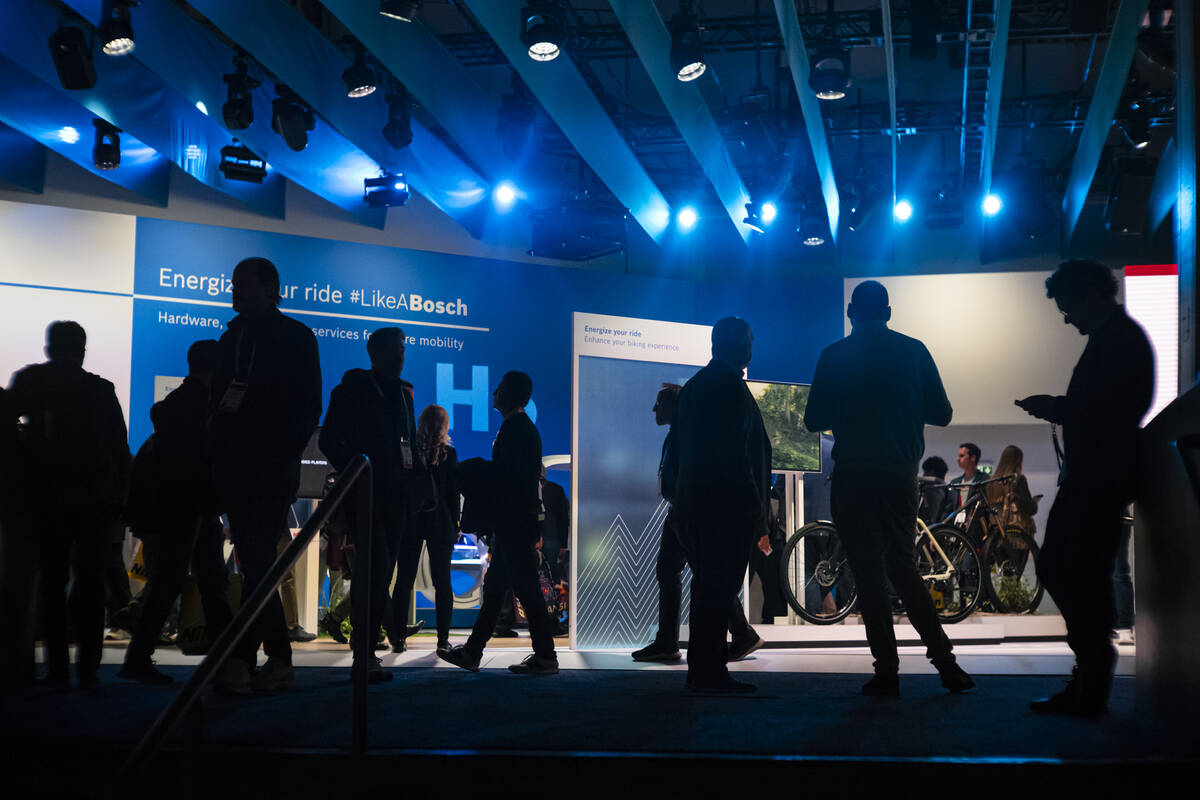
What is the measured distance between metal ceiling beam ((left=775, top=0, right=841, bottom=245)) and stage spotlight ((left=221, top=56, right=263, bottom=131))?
3753mm

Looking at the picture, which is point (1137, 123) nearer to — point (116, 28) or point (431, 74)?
point (431, 74)

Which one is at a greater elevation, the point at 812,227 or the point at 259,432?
the point at 812,227

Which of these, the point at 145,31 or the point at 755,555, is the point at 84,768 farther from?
the point at 755,555

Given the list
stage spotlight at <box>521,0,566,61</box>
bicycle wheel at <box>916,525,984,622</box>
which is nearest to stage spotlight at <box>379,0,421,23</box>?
stage spotlight at <box>521,0,566,61</box>

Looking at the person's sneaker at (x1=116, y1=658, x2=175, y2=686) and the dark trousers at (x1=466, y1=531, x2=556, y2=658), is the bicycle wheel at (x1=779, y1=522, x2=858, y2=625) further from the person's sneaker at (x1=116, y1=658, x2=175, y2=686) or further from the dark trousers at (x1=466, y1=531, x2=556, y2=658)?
the person's sneaker at (x1=116, y1=658, x2=175, y2=686)

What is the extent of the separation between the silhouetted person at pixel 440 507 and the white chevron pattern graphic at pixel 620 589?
1.01 metres

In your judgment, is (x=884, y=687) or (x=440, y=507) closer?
(x=884, y=687)

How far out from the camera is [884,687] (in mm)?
4141

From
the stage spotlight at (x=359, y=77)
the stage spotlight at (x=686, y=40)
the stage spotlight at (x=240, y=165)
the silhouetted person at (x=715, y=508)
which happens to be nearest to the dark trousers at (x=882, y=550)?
the silhouetted person at (x=715, y=508)

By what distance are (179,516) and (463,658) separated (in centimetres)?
175

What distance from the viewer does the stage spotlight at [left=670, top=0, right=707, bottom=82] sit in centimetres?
744

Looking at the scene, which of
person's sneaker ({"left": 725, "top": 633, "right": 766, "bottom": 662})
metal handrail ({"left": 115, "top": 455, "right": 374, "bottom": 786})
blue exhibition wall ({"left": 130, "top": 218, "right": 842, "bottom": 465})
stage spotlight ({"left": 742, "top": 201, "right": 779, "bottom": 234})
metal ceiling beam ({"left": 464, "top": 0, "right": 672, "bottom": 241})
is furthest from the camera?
stage spotlight ({"left": 742, "top": 201, "right": 779, "bottom": 234})

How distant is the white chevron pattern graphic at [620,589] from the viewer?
7.36 meters

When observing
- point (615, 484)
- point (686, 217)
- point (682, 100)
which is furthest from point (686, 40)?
point (686, 217)
